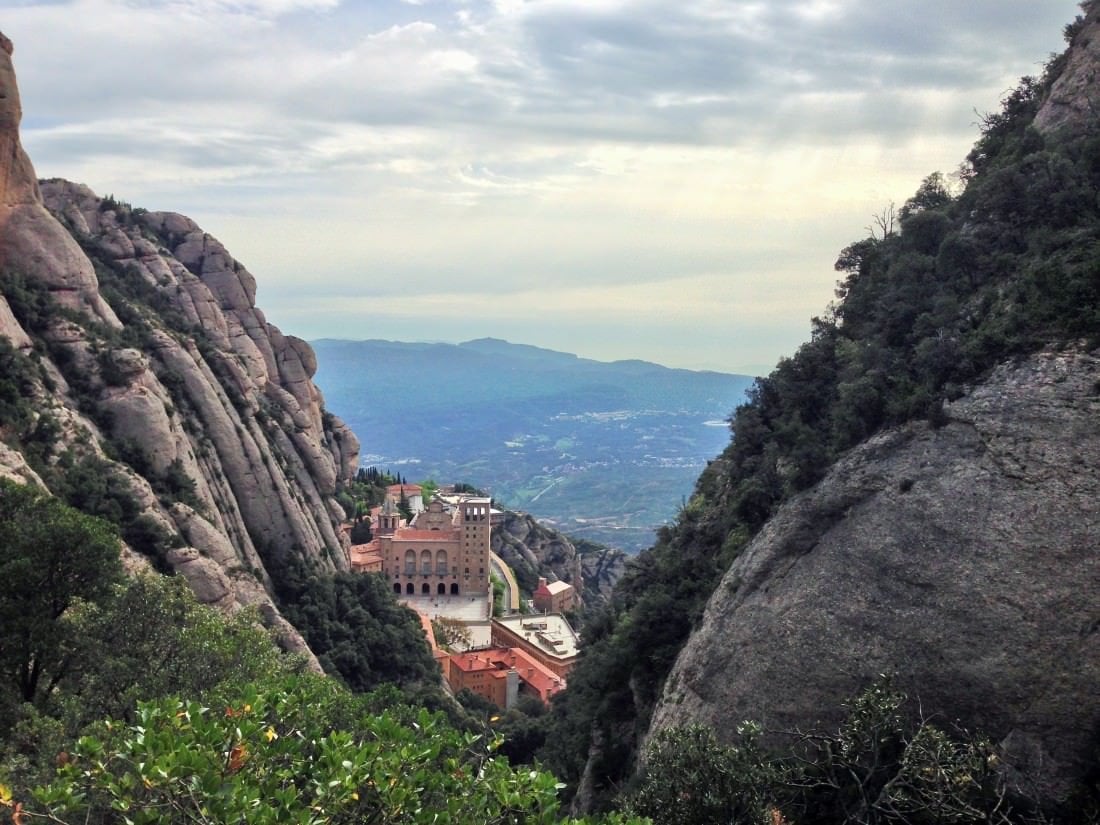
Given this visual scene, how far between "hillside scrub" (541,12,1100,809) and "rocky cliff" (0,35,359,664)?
19.2 meters

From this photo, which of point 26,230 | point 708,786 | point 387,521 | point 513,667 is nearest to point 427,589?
point 387,521

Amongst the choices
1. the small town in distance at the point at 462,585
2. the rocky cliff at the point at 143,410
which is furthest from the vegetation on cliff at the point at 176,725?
the small town in distance at the point at 462,585

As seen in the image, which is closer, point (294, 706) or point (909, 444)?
point (294, 706)

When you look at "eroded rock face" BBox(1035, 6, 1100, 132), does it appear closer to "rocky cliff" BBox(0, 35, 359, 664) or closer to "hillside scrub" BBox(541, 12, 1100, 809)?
"hillside scrub" BBox(541, 12, 1100, 809)

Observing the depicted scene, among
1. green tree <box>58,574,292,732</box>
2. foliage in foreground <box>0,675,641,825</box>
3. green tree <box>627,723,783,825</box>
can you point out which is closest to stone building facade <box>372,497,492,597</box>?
green tree <box>58,574,292,732</box>

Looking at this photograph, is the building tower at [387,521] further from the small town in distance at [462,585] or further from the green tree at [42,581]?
the green tree at [42,581]

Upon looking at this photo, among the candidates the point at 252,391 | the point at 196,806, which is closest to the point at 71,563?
the point at 196,806

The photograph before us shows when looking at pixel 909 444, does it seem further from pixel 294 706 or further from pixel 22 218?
pixel 22 218

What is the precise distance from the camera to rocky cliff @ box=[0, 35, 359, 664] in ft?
139

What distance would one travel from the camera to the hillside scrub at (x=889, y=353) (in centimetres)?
2538

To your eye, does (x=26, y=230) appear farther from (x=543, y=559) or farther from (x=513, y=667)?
(x=543, y=559)

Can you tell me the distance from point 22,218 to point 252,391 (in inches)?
874

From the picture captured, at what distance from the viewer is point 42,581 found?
27.1m

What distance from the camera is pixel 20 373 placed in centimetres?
4344
